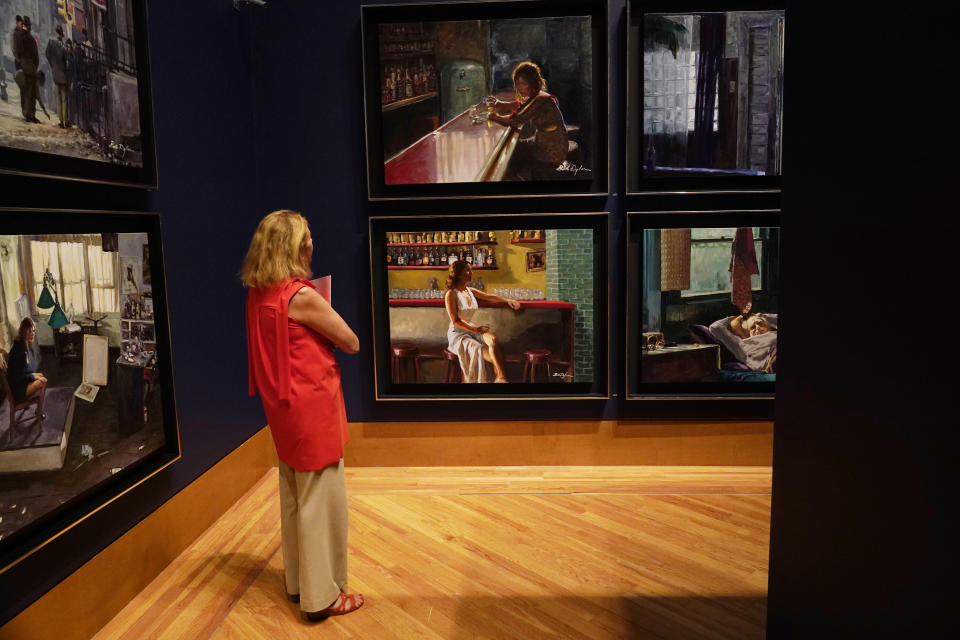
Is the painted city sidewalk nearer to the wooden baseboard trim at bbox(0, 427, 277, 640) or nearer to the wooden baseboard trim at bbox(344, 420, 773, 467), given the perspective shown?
the wooden baseboard trim at bbox(0, 427, 277, 640)

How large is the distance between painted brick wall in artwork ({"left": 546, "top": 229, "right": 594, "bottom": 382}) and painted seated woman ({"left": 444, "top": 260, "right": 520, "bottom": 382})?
0.31 m

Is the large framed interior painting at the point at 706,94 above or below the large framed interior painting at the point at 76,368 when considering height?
above

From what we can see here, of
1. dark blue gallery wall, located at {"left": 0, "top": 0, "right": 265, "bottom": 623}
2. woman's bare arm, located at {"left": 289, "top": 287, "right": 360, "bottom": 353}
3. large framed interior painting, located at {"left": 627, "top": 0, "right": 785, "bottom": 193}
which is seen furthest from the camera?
large framed interior painting, located at {"left": 627, "top": 0, "right": 785, "bottom": 193}

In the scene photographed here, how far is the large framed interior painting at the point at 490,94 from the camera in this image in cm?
Answer: 388

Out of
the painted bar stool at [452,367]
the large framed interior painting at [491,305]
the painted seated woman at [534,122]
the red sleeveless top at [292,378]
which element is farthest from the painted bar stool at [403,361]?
the red sleeveless top at [292,378]

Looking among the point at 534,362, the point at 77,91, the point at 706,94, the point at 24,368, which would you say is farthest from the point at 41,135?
the point at 706,94

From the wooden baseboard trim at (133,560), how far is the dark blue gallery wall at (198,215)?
0.05 m

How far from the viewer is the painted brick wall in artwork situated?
4.05 meters

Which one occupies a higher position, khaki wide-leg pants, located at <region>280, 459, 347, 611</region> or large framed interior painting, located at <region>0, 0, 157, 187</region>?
large framed interior painting, located at <region>0, 0, 157, 187</region>

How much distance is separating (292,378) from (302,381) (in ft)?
0.13

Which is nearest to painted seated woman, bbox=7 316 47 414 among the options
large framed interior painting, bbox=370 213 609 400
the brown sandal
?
the brown sandal

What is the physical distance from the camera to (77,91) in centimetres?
239

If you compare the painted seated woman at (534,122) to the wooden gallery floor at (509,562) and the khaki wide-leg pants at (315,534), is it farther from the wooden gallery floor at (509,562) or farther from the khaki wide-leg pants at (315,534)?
the khaki wide-leg pants at (315,534)

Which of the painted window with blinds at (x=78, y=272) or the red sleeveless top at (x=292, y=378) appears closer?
the painted window with blinds at (x=78, y=272)
